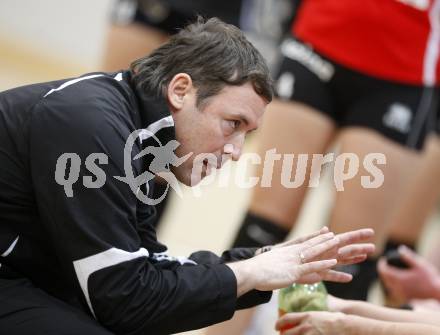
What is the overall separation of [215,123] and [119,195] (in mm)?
280

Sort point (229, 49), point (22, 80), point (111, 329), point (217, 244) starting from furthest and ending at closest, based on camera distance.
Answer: point (22, 80)
point (217, 244)
point (229, 49)
point (111, 329)

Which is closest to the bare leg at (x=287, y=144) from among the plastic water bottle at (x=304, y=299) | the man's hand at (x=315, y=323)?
the plastic water bottle at (x=304, y=299)

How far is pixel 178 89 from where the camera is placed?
1.67m

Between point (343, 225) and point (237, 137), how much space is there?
926 mm

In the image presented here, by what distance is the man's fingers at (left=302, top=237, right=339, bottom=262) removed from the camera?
Answer: 1.63m

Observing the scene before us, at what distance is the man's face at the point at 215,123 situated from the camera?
1.66 meters

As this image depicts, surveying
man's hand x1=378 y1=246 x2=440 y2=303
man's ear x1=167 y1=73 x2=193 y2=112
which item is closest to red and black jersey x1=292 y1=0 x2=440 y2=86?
man's hand x1=378 y1=246 x2=440 y2=303

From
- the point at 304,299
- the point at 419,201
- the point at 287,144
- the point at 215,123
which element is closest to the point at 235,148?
the point at 215,123

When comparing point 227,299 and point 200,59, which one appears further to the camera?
point 200,59

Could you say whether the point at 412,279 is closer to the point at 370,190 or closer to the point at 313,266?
the point at 370,190

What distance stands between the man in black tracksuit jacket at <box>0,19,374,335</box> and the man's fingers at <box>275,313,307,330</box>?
9cm

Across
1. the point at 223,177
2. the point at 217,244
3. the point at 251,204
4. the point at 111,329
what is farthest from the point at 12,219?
the point at 223,177

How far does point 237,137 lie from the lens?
171 centimetres

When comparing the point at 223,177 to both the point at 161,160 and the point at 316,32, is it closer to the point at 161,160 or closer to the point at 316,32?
the point at 316,32
